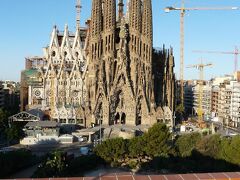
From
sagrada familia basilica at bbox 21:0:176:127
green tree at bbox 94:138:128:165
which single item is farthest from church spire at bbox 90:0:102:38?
green tree at bbox 94:138:128:165

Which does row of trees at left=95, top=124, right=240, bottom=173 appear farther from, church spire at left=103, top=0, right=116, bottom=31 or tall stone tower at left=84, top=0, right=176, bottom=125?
church spire at left=103, top=0, right=116, bottom=31

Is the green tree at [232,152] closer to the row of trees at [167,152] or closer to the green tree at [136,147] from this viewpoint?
the row of trees at [167,152]

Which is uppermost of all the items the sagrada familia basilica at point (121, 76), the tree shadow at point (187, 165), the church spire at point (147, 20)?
the church spire at point (147, 20)

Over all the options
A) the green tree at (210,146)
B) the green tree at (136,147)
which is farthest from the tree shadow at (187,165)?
the green tree at (136,147)

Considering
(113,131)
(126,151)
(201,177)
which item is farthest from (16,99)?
(201,177)

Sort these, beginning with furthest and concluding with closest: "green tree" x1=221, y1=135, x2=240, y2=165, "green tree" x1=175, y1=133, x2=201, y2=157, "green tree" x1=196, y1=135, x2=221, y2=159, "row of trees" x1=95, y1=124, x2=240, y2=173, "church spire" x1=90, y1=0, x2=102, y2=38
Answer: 1. "church spire" x1=90, y1=0, x2=102, y2=38
2. "green tree" x1=175, y1=133, x2=201, y2=157
3. "green tree" x1=196, y1=135, x2=221, y2=159
4. "row of trees" x1=95, y1=124, x2=240, y2=173
5. "green tree" x1=221, y1=135, x2=240, y2=165

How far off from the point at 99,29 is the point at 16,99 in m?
57.3

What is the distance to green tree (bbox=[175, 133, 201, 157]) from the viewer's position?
3928 centimetres

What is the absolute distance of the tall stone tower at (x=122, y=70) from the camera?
66.2m

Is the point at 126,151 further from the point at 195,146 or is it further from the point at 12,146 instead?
the point at 12,146

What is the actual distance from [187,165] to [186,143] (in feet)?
20.7

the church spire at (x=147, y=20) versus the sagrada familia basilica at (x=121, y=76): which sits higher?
the church spire at (x=147, y=20)

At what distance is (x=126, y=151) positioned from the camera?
38.7m

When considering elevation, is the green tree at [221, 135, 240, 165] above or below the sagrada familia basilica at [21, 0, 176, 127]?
below
